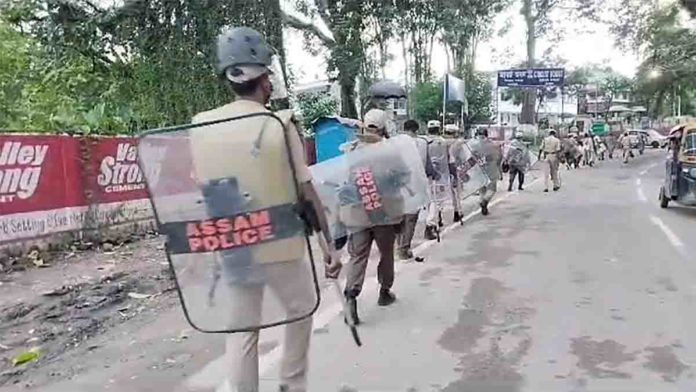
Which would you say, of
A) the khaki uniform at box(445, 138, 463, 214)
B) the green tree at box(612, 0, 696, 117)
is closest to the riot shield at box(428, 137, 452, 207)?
the khaki uniform at box(445, 138, 463, 214)

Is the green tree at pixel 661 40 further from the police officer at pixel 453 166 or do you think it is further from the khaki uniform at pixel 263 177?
the khaki uniform at pixel 263 177

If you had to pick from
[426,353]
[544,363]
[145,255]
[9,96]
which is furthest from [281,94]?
[9,96]

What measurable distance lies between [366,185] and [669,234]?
7269 mm

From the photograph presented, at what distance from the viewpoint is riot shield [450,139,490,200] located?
1344cm

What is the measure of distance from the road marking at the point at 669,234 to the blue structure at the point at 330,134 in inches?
191

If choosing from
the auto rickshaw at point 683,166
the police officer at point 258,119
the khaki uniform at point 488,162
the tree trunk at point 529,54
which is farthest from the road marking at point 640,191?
the police officer at point 258,119

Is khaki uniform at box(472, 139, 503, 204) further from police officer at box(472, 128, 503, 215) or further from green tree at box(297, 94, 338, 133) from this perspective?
green tree at box(297, 94, 338, 133)

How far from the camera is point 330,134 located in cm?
1237

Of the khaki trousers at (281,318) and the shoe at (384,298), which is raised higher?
the khaki trousers at (281,318)

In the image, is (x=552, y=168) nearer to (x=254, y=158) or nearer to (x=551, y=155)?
(x=551, y=155)

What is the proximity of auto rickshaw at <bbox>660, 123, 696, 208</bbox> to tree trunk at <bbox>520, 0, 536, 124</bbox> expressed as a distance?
2419 cm

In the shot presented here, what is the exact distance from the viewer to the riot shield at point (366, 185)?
650 centimetres

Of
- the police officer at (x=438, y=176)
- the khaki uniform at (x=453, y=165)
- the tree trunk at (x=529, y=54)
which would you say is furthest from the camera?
the tree trunk at (x=529, y=54)

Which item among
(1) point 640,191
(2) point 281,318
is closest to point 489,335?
(2) point 281,318
